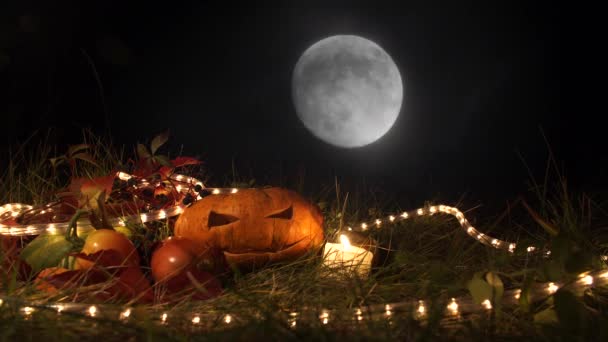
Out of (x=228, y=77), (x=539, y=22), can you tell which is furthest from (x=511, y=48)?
(x=228, y=77)

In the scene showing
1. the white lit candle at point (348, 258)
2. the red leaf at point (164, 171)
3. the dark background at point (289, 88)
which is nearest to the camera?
the white lit candle at point (348, 258)

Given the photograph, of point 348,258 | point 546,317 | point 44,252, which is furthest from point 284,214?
point 546,317

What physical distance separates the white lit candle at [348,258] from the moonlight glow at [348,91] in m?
1.66

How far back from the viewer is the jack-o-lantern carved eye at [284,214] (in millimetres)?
1270

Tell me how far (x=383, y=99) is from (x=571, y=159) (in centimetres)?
101

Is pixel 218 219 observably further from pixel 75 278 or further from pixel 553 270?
pixel 553 270

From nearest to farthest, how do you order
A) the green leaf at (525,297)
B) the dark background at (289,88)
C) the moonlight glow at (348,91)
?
the green leaf at (525,297), the dark background at (289,88), the moonlight glow at (348,91)

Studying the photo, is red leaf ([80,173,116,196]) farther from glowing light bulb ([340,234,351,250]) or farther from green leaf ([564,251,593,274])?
green leaf ([564,251,593,274])

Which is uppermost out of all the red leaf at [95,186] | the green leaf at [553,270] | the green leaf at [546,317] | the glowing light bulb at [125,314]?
the red leaf at [95,186]

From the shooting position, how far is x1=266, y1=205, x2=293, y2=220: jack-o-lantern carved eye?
1.27m

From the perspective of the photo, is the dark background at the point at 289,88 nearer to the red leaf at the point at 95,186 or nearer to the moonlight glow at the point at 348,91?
the moonlight glow at the point at 348,91

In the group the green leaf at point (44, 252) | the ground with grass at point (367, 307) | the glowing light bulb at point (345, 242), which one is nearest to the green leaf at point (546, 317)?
the ground with grass at point (367, 307)

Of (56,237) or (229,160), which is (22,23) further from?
(56,237)

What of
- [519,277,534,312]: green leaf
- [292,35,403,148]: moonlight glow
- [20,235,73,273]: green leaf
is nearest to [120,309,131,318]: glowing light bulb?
[20,235,73,273]: green leaf
